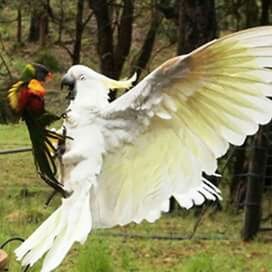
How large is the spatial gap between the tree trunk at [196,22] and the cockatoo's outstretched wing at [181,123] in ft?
16.4

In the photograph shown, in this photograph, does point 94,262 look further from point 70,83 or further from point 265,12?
point 265,12

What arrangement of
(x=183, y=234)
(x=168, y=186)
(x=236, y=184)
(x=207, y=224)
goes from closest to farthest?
(x=168, y=186)
(x=183, y=234)
(x=207, y=224)
(x=236, y=184)

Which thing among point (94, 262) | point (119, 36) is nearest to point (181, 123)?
point (94, 262)

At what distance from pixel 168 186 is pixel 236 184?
5.66m

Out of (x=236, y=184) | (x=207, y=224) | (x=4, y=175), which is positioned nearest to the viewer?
(x=207, y=224)

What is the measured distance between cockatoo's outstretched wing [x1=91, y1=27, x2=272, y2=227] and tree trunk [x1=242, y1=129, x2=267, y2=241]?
156 inches

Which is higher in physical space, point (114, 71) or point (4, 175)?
point (114, 71)

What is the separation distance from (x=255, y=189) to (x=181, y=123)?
4.26 m

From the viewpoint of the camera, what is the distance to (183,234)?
6352 mm

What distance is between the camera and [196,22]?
7.00m

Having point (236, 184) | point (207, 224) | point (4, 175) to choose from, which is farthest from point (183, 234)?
point (4, 175)

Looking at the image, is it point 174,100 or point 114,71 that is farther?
point 114,71

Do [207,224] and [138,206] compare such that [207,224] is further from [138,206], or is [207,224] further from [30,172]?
[138,206]

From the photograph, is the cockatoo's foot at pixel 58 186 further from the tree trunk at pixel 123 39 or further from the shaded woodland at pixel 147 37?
the tree trunk at pixel 123 39
